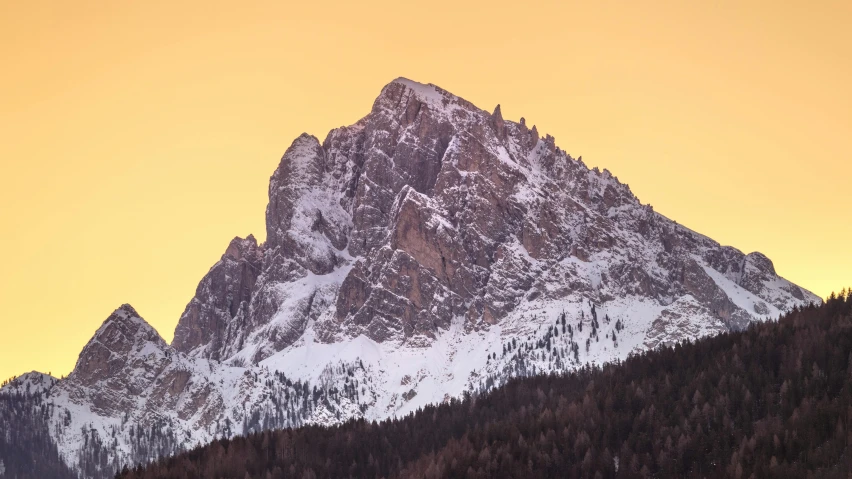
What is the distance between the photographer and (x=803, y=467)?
199250 millimetres

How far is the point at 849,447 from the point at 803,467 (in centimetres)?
673

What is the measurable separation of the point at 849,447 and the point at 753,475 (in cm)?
1342

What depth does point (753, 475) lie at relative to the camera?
199500 mm

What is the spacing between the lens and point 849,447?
653 feet

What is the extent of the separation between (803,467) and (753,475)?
22.3 feet
